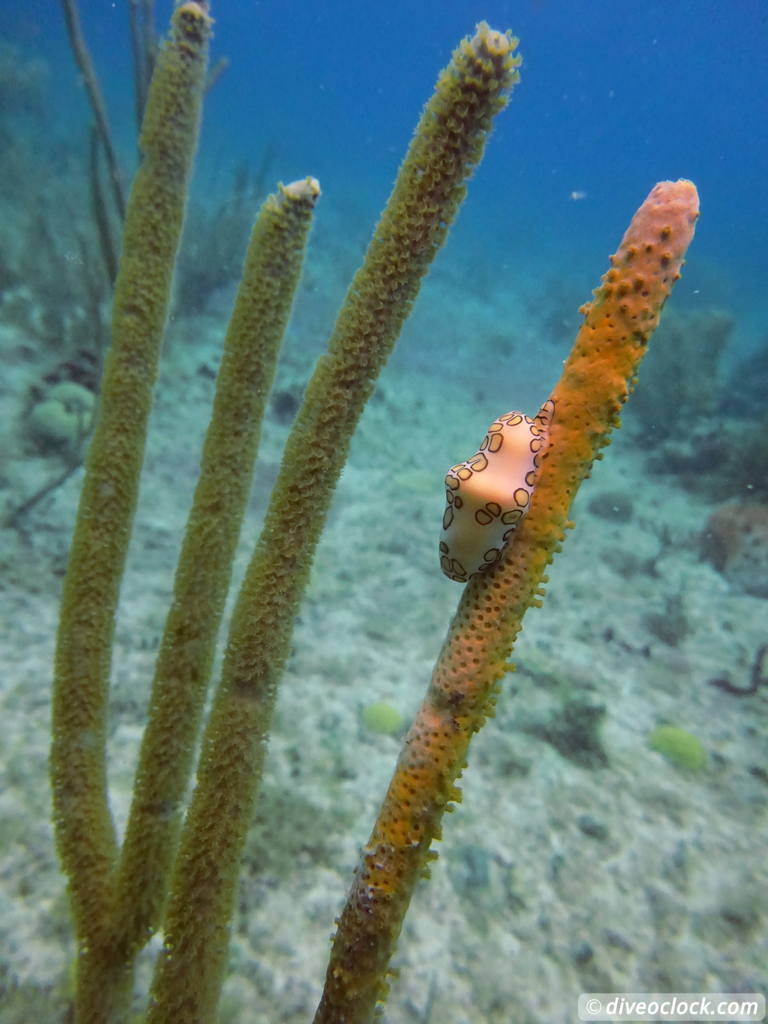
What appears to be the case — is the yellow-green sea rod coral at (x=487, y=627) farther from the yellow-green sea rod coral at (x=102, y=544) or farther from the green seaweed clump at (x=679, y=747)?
the green seaweed clump at (x=679, y=747)

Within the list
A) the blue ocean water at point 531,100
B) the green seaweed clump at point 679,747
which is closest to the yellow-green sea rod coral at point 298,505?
the green seaweed clump at point 679,747

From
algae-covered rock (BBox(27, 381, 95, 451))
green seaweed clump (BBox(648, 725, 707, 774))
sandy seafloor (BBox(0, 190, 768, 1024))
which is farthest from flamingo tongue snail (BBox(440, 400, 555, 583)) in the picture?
algae-covered rock (BBox(27, 381, 95, 451))

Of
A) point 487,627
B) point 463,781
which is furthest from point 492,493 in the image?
point 463,781

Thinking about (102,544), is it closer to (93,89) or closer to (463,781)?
(463,781)

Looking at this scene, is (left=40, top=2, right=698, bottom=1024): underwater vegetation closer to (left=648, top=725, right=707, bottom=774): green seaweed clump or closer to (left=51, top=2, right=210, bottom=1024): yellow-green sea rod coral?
(left=51, top=2, right=210, bottom=1024): yellow-green sea rod coral

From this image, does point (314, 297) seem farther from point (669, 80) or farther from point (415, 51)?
point (415, 51)
